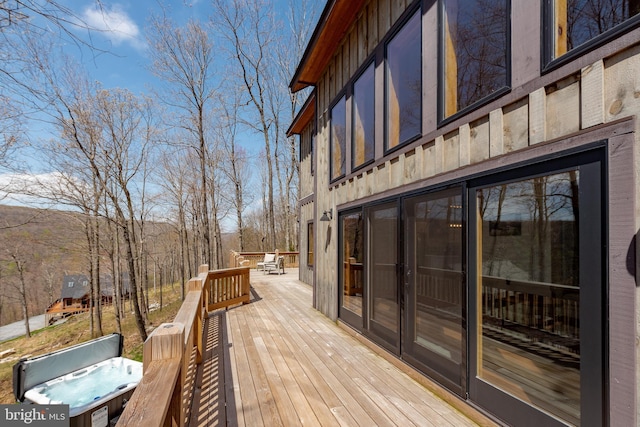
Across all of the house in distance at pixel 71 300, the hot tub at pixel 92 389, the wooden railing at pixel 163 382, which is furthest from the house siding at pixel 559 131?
the house in distance at pixel 71 300

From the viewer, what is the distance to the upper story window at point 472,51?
8.14 ft

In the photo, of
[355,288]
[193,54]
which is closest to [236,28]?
[193,54]

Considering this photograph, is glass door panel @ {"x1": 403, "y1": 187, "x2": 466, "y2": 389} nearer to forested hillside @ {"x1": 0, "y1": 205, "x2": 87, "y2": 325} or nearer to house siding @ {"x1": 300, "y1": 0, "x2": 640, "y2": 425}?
house siding @ {"x1": 300, "y1": 0, "x2": 640, "y2": 425}

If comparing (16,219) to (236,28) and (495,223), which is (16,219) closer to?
(495,223)

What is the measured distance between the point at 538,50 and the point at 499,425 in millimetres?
2755

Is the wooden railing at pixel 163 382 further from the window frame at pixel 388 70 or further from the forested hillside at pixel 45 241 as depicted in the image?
the forested hillside at pixel 45 241

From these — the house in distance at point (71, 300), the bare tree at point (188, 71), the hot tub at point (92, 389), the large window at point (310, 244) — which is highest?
the bare tree at point (188, 71)

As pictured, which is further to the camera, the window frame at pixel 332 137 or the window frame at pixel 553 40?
the window frame at pixel 332 137

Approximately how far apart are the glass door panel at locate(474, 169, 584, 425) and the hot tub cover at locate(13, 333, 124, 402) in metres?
6.46

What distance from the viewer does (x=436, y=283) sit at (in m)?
3.22

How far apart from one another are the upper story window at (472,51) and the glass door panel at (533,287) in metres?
0.89

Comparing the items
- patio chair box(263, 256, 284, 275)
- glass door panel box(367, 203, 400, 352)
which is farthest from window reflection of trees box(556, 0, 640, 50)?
patio chair box(263, 256, 284, 275)

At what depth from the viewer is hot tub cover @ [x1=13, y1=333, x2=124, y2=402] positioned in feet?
15.6

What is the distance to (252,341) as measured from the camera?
4.61 meters
